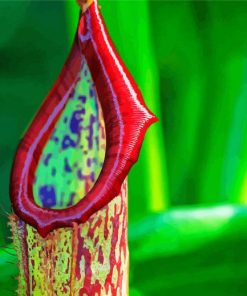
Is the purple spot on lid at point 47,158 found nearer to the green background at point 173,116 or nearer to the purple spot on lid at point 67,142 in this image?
the purple spot on lid at point 67,142

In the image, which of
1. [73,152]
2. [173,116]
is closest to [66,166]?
[73,152]

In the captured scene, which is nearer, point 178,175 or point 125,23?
point 125,23

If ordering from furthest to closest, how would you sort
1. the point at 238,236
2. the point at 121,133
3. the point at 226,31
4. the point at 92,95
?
the point at 226,31
the point at 238,236
the point at 92,95
the point at 121,133

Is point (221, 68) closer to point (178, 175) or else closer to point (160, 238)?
point (178, 175)

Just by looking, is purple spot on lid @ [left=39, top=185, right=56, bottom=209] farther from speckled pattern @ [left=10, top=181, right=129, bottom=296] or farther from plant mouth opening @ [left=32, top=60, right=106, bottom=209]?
speckled pattern @ [left=10, top=181, right=129, bottom=296]

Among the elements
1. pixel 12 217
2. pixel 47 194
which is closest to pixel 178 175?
pixel 47 194

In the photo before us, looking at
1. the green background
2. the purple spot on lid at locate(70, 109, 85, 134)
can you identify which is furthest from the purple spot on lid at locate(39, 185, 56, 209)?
the green background

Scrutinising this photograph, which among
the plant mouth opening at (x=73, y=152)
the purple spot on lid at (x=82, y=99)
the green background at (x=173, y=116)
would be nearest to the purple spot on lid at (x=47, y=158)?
the plant mouth opening at (x=73, y=152)
